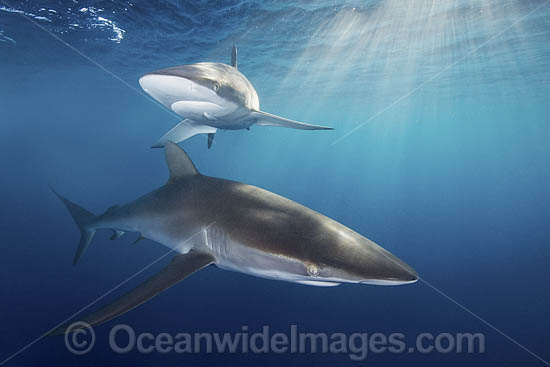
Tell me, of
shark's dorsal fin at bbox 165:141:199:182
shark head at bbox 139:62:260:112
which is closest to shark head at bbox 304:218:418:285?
shark's dorsal fin at bbox 165:141:199:182

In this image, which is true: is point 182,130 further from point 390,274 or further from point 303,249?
point 390,274

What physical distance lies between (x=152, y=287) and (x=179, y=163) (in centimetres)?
186

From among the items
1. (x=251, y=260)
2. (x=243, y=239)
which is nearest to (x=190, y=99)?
(x=243, y=239)

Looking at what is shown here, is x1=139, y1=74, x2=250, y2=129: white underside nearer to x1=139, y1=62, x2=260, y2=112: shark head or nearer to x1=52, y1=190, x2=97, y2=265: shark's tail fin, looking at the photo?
x1=139, y1=62, x2=260, y2=112: shark head

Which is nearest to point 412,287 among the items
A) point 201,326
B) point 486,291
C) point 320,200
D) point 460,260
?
point 486,291

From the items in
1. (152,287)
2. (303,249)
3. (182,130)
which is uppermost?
(182,130)

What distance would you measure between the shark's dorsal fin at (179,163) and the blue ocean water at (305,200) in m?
4.90

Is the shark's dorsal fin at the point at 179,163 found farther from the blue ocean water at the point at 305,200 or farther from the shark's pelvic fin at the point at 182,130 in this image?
the blue ocean water at the point at 305,200

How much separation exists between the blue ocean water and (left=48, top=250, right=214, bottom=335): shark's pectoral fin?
4.80 metres

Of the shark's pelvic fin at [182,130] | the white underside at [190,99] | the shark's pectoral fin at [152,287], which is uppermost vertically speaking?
the shark's pelvic fin at [182,130]

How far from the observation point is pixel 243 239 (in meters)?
2.62

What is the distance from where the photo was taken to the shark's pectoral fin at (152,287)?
84.7 inches

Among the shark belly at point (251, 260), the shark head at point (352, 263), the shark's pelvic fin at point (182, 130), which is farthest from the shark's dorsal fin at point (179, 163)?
the shark's pelvic fin at point (182, 130)

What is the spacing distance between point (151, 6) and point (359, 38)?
34.9 feet
